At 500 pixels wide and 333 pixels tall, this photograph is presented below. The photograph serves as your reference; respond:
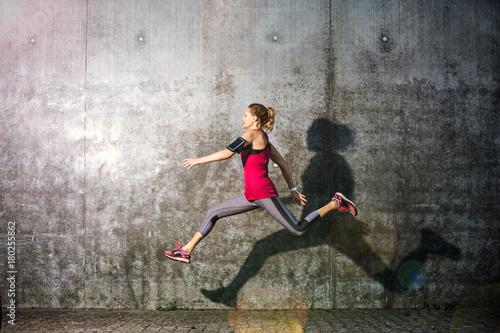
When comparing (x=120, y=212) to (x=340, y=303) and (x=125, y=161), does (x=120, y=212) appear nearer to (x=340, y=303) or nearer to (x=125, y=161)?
(x=125, y=161)

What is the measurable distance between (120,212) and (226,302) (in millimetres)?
2113

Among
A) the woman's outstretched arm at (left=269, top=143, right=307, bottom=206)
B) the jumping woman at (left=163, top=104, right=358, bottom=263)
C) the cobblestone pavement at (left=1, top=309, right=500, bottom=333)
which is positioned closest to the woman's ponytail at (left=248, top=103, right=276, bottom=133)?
the jumping woman at (left=163, top=104, right=358, bottom=263)

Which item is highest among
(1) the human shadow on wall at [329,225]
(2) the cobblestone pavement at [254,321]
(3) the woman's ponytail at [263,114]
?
(3) the woman's ponytail at [263,114]

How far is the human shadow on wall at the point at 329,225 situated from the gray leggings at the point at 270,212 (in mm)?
1205

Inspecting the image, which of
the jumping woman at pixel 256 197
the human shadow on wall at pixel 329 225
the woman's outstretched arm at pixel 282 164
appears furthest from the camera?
the human shadow on wall at pixel 329 225

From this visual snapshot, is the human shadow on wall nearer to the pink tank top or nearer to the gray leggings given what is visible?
the gray leggings

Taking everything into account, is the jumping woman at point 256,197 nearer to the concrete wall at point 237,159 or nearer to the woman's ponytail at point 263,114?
the woman's ponytail at point 263,114

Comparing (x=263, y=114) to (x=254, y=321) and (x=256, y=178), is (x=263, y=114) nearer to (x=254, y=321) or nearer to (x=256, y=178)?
(x=256, y=178)

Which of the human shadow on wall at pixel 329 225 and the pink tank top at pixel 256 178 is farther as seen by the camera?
the human shadow on wall at pixel 329 225

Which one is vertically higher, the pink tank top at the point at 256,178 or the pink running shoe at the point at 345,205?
the pink tank top at the point at 256,178

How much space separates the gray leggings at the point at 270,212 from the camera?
14.9 feet

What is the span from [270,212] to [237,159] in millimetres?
1495

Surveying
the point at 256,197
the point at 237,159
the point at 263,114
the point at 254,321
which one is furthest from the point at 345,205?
the point at 254,321

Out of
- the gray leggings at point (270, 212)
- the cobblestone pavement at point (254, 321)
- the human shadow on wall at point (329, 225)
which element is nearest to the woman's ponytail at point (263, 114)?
the gray leggings at point (270, 212)
